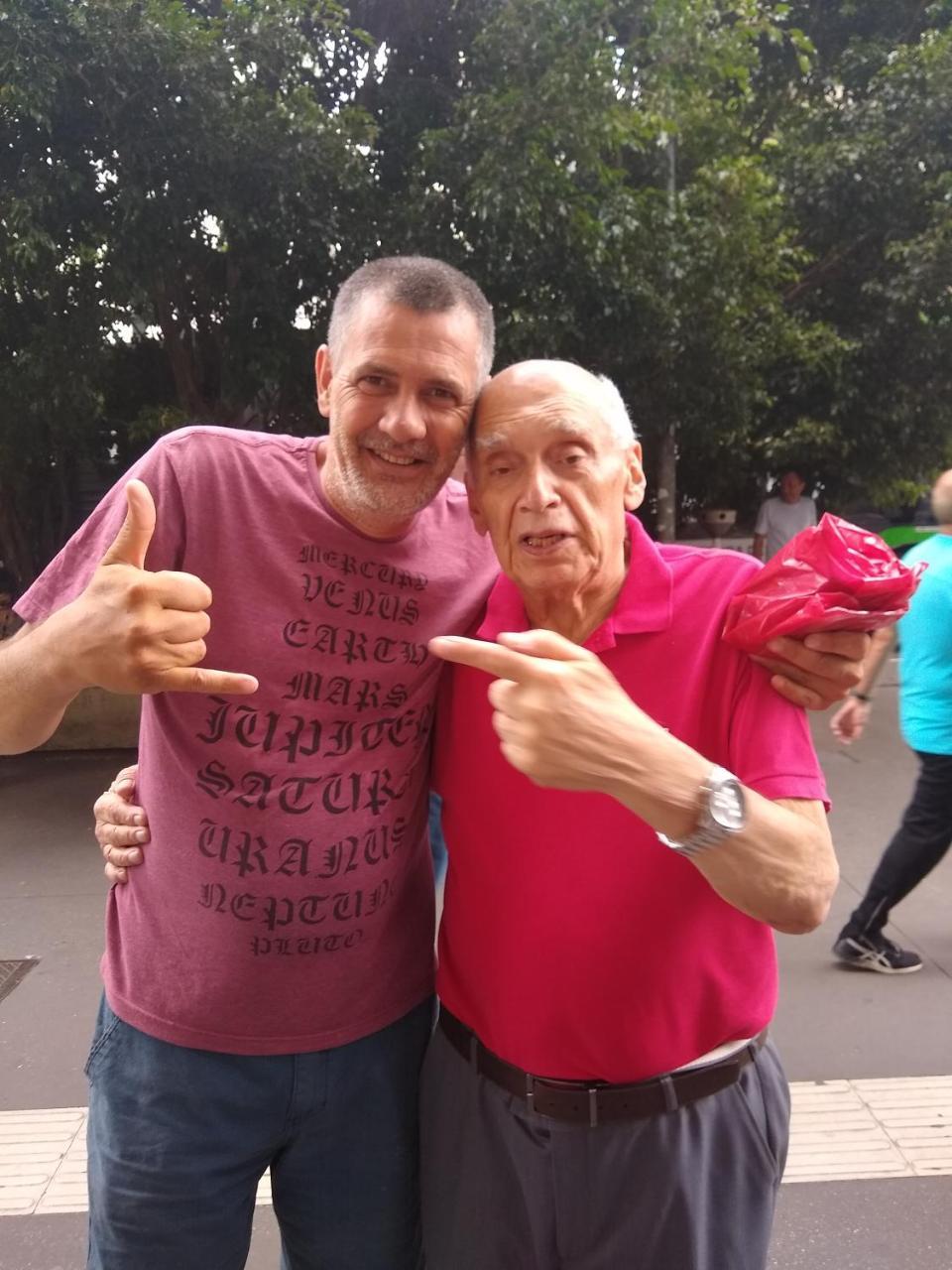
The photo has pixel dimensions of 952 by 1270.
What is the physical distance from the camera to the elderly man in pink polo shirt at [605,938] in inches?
53.4

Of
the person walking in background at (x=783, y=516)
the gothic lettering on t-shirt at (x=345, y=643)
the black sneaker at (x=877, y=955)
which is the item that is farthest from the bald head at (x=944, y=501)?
the person walking in background at (x=783, y=516)

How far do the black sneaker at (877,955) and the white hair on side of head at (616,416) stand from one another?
9.80 feet

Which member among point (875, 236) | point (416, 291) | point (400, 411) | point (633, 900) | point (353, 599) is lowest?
point (633, 900)

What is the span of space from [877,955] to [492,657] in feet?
10.7

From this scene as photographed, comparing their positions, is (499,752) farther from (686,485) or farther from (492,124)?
(686,485)

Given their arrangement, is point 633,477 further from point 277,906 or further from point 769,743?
point 277,906

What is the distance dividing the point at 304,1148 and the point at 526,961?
0.57 m

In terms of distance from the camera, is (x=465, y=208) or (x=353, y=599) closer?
(x=353, y=599)

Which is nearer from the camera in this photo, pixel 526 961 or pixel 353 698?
pixel 526 961

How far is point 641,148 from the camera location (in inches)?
260

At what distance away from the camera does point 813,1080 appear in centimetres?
306

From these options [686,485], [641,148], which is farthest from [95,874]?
[686,485]

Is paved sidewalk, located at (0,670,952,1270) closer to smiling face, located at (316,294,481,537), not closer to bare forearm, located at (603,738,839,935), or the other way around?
bare forearm, located at (603,738,839,935)

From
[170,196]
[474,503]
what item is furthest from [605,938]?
[170,196]
